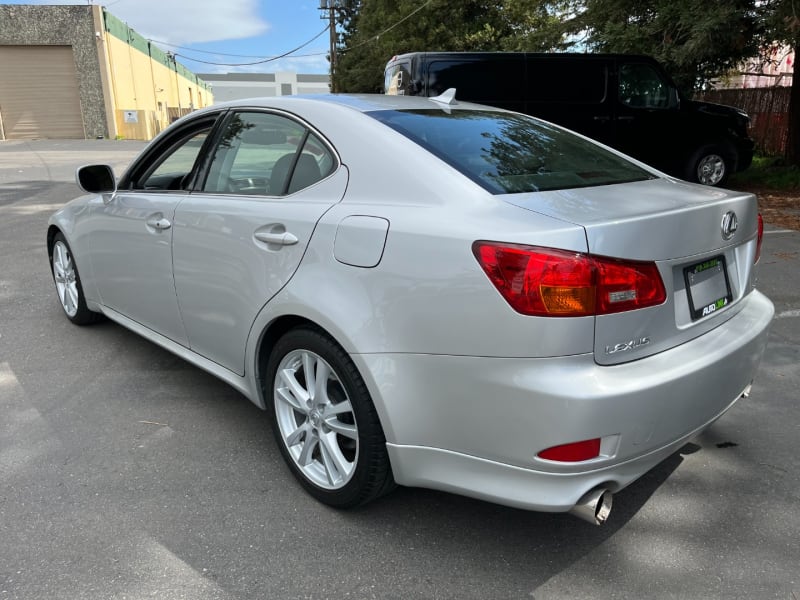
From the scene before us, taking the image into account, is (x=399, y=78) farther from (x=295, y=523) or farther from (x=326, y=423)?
(x=295, y=523)

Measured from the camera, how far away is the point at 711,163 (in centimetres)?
1059

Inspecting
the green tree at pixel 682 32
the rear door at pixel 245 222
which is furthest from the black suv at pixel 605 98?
the rear door at pixel 245 222

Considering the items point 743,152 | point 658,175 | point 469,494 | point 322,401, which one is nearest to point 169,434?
point 322,401

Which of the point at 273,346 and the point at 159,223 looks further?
the point at 159,223

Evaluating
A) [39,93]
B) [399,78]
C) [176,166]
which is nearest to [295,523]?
[176,166]

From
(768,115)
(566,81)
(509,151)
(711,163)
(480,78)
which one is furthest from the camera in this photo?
(768,115)

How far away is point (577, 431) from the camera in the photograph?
192cm

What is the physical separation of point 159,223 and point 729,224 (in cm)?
260

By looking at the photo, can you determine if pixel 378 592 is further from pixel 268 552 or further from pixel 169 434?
pixel 169 434

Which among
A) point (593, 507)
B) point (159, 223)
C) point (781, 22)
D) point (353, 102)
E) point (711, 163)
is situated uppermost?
point (781, 22)

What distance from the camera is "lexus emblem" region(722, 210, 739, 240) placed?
2.35 metres

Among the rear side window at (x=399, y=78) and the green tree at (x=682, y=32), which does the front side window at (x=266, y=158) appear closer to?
the rear side window at (x=399, y=78)

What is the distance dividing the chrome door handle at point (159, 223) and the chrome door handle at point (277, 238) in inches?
31.2

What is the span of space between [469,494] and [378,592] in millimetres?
449
